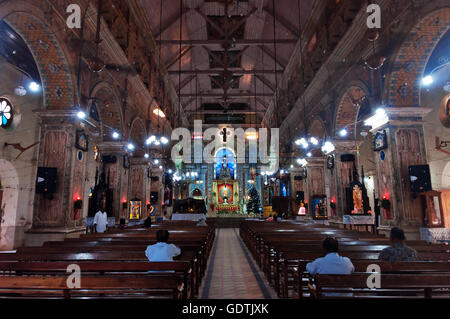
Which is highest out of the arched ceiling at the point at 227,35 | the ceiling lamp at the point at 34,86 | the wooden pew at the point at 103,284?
the arched ceiling at the point at 227,35

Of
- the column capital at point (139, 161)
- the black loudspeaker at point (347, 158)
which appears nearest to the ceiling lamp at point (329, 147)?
the black loudspeaker at point (347, 158)

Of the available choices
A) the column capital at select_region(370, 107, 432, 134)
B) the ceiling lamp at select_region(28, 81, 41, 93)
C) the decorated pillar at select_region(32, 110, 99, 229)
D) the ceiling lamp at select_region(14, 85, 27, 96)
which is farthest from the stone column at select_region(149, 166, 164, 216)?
the column capital at select_region(370, 107, 432, 134)

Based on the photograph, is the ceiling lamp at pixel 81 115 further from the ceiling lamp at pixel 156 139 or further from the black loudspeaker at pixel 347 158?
the black loudspeaker at pixel 347 158

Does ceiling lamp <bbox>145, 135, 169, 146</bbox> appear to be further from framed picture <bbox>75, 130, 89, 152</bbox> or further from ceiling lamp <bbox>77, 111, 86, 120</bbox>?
ceiling lamp <bbox>77, 111, 86, 120</bbox>

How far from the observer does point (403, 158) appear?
297 inches

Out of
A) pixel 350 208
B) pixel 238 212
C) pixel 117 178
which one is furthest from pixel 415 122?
pixel 238 212

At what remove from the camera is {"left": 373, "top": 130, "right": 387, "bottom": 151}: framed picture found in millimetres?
7899

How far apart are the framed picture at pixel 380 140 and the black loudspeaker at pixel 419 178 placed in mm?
982

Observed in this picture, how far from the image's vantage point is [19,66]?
30.4 ft

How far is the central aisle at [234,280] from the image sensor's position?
453 centimetres

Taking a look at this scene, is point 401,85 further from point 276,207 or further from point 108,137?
point 276,207

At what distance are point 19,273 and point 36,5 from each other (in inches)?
239

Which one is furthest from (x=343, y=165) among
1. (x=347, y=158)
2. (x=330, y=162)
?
(x=330, y=162)

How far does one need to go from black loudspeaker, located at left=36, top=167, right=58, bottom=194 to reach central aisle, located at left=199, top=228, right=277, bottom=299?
4.50m
